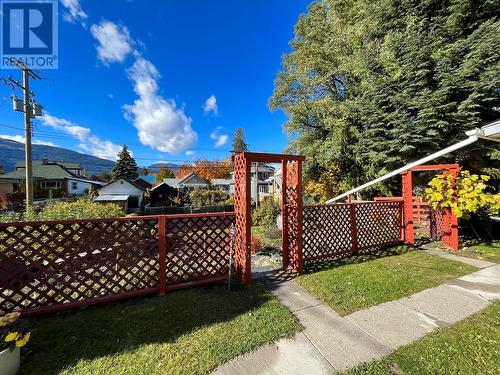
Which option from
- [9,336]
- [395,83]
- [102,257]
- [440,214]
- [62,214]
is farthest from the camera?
[395,83]

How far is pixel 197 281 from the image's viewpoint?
3988 mm

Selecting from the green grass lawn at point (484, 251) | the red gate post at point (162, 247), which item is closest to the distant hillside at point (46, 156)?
the red gate post at point (162, 247)

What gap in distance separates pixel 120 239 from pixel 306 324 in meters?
2.98

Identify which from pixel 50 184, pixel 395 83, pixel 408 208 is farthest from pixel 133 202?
pixel 408 208

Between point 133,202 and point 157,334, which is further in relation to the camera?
point 133,202

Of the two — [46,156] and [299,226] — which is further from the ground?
[46,156]

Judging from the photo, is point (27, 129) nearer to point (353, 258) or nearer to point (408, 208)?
point (353, 258)

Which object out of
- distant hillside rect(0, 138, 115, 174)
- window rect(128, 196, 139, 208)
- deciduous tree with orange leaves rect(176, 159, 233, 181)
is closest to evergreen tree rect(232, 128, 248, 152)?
deciduous tree with orange leaves rect(176, 159, 233, 181)

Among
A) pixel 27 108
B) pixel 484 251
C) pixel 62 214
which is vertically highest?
pixel 27 108

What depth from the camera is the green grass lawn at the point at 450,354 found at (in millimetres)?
2123

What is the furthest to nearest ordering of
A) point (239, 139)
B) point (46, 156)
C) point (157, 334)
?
point (46, 156) < point (239, 139) < point (157, 334)

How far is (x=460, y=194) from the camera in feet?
17.9

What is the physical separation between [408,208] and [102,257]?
7.11m

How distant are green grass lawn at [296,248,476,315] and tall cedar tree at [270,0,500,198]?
208 inches
